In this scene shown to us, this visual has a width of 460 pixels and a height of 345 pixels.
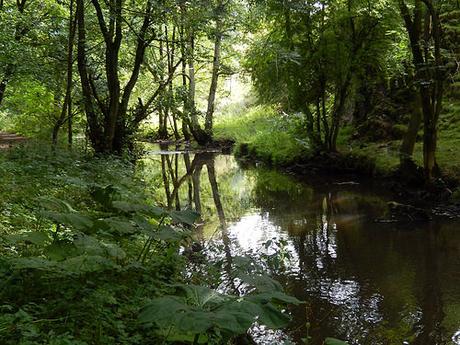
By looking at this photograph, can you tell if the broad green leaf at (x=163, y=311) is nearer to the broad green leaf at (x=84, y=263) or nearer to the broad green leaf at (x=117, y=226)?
the broad green leaf at (x=84, y=263)

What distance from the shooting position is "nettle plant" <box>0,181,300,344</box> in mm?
2291

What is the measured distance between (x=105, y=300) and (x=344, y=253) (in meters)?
5.30

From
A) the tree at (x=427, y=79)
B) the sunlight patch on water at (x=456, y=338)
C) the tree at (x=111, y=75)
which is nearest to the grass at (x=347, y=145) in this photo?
the tree at (x=427, y=79)

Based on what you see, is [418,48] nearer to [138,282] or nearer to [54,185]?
[54,185]

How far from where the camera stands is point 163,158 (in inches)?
843

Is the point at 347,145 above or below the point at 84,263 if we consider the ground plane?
above

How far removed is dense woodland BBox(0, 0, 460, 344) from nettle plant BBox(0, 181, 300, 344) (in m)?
0.01

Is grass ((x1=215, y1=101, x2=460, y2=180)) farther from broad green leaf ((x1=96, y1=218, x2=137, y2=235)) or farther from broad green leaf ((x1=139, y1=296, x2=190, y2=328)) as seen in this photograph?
broad green leaf ((x1=139, y1=296, x2=190, y2=328))

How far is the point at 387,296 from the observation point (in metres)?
5.82

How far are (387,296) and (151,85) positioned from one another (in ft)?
63.6

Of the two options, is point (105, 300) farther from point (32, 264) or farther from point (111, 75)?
point (111, 75)

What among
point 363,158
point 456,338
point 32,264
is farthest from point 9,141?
point 456,338

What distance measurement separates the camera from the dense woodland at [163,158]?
2965mm

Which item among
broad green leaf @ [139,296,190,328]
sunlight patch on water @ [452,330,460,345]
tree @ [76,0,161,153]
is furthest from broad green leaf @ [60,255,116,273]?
tree @ [76,0,161,153]
